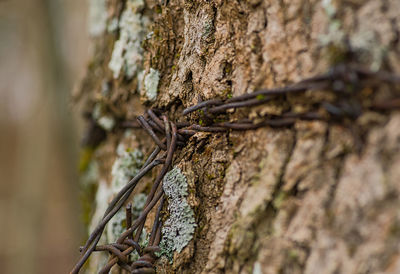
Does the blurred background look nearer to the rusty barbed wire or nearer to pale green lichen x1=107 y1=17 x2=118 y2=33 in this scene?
pale green lichen x1=107 y1=17 x2=118 y2=33

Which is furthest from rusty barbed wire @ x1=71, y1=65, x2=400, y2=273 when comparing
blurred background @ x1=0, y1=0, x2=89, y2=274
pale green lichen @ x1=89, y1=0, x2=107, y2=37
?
blurred background @ x1=0, y1=0, x2=89, y2=274

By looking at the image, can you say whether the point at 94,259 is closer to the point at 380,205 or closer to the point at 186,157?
the point at 186,157

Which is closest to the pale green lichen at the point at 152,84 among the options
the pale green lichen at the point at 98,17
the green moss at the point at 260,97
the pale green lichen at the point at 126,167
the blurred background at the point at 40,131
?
the pale green lichen at the point at 126,167

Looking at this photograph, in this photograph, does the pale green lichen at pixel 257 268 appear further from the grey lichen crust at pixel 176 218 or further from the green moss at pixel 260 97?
the green moss at pixel 260 97

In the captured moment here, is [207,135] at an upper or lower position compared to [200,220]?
upper

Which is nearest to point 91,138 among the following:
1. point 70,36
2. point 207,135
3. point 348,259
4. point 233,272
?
point 207,135

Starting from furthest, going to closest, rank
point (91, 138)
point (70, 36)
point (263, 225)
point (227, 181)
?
1. point (70, 36)
2. point (91, 138)
3. point (227, 181)
4. point (263, 225)

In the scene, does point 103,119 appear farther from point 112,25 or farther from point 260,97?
point 260,97
